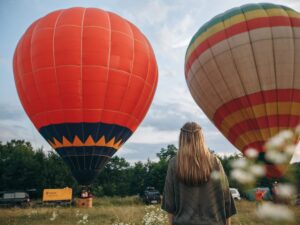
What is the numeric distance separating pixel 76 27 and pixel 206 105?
26.5 ft

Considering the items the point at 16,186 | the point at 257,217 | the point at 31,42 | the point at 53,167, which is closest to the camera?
the point at 257,217

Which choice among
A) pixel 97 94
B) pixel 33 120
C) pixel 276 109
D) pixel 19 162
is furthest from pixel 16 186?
pixel 276 109

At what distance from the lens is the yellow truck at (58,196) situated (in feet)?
88.2

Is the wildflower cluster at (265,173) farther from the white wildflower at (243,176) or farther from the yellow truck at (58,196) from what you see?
the yellow truck at (58,196)

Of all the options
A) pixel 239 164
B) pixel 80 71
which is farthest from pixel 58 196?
pixel 239 164

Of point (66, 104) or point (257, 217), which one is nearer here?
point (257, 217)

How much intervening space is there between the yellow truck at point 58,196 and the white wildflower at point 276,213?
27231 mm

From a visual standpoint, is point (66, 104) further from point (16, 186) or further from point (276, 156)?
point (16, 186)

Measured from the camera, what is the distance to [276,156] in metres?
1.22

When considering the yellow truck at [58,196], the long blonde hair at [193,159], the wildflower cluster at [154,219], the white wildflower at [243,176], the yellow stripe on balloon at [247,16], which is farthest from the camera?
the yellow truck at [58,196]

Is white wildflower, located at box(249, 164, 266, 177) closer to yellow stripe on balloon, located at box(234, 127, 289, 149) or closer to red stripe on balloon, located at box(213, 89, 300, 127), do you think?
yellow stripe on balloon, located at box(234, 127, 289, 149)

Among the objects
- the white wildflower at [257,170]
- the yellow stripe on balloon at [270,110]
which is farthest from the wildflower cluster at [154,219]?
the yellow stripe on balloon at [270,110]

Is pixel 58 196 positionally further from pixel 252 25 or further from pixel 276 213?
pixel 276 213

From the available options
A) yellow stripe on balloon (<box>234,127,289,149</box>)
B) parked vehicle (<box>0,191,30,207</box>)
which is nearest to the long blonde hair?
yellow stripe on balloon (<box>234,127,289,149</box>)
